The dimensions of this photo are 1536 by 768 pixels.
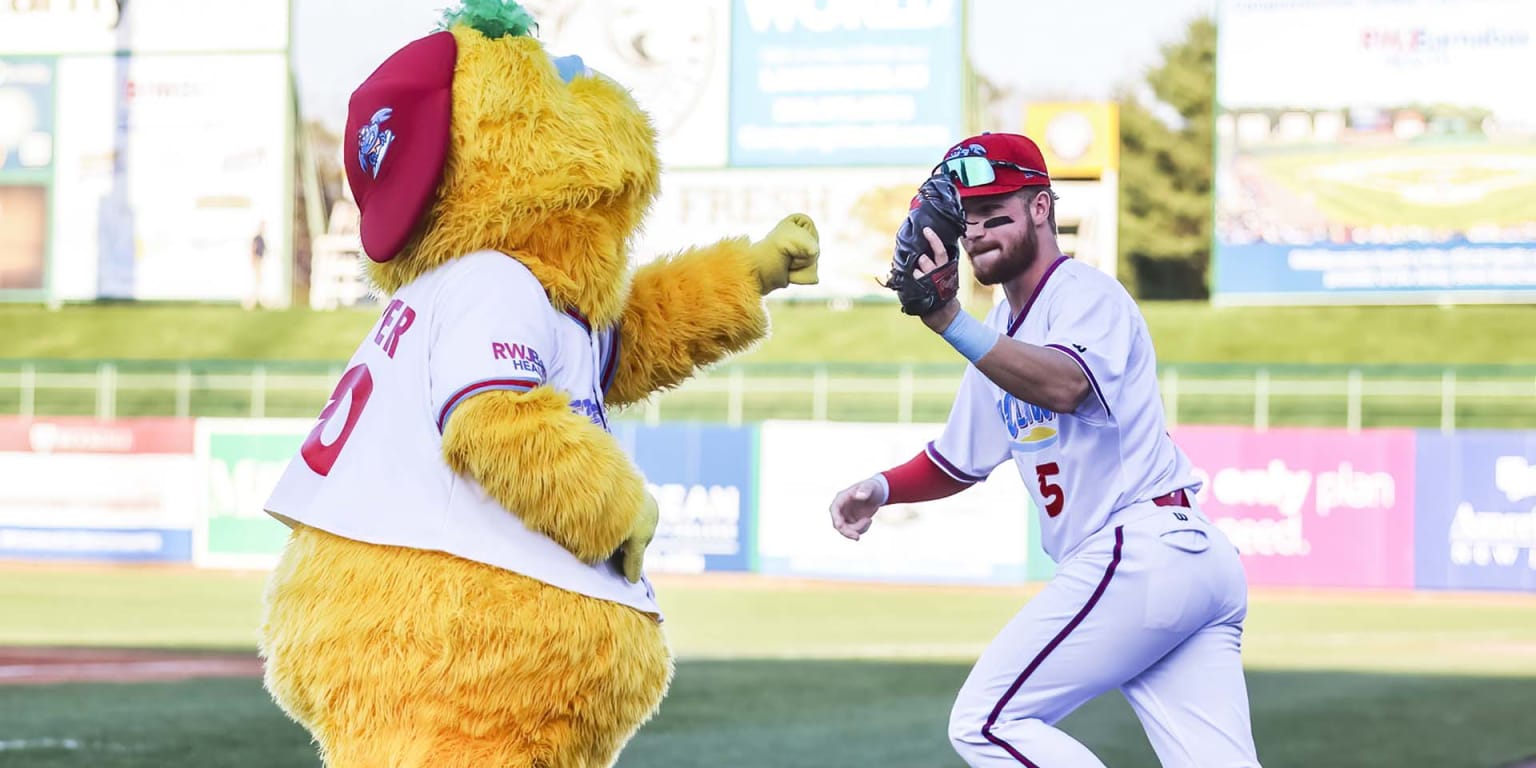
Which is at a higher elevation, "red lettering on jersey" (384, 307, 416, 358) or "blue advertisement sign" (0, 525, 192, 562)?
"red lettering on jersey" (384, 307, 416, 358)

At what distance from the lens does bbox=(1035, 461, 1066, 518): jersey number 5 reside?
393cm

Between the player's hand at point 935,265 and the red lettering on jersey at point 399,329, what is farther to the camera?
the player's hand at point 935,265

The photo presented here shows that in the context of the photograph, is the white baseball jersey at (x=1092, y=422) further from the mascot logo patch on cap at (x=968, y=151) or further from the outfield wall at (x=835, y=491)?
the outfield wall at (x=835, y=491)

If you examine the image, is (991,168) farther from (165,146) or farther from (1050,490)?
(165,146)

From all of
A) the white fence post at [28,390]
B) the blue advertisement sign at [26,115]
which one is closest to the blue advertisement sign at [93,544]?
the white fence post at [28,390]

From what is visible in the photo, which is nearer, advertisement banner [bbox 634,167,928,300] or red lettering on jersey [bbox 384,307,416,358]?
red lettering on jersey [bbox 384,307,416,358]

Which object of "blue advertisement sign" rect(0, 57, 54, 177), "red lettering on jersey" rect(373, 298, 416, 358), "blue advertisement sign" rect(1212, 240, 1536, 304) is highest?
"blue advertisement sign" rect(0, 57, 54, 177)

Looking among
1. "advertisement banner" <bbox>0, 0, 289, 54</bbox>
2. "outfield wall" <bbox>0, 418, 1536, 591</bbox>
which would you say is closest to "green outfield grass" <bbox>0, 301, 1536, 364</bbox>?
"advertisement banner" <bbox>0, 0, 289, 54</bbox>

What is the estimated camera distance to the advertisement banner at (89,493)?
17.5 metres

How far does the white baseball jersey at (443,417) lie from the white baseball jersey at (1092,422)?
1158 millimetres

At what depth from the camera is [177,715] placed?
7859 millimetres

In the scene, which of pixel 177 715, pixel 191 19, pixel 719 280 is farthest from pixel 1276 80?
pixel 719 280

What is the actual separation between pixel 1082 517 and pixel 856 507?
652 millimetres

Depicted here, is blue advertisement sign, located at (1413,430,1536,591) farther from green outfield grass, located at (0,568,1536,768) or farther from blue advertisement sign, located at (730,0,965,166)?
blue advertisement sign, located at (730,0,965,166)
